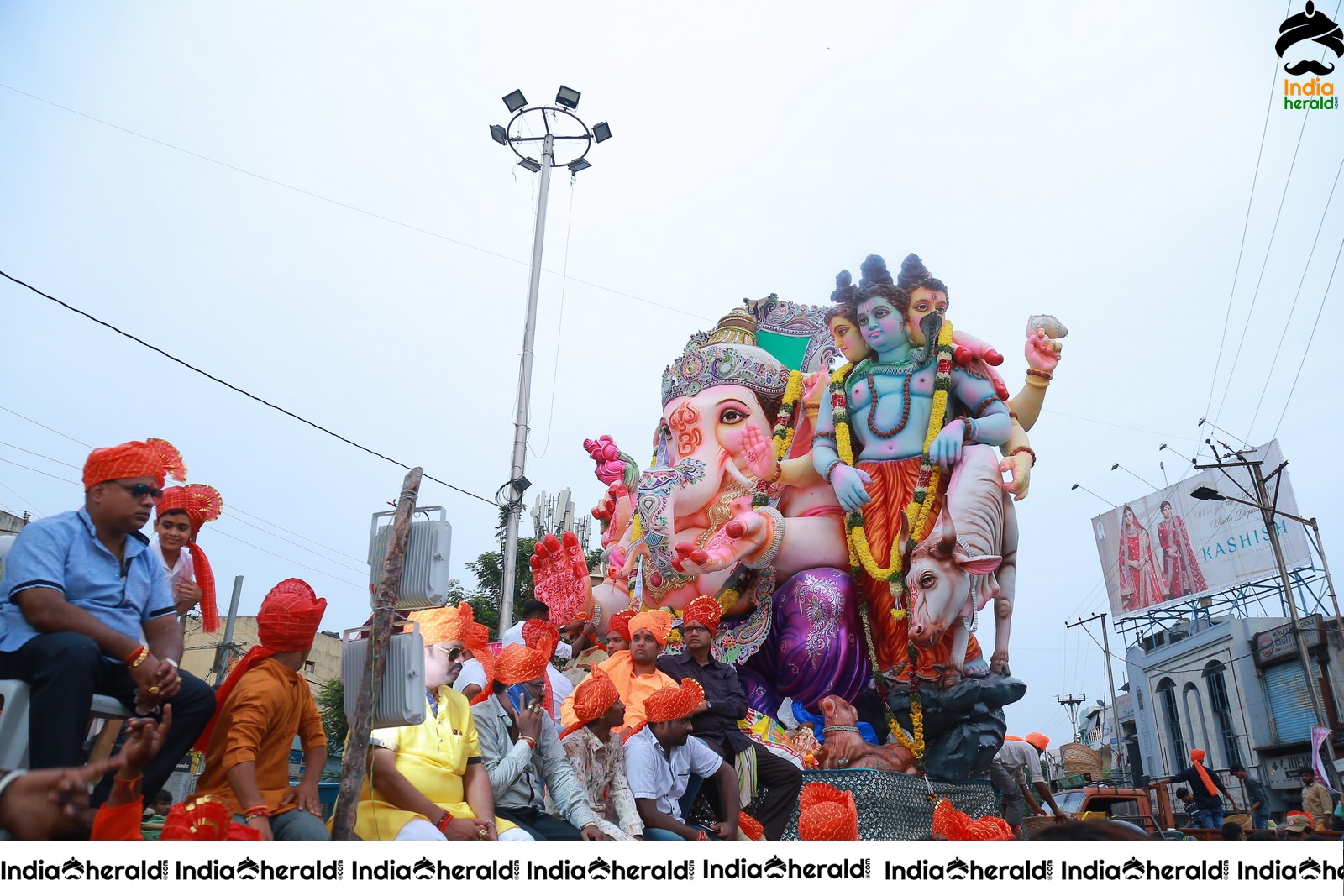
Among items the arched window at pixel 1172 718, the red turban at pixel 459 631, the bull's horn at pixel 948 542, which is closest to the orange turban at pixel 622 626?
the red turban at pixel 459 631

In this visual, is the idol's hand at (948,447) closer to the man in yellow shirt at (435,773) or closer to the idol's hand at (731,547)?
the idol's hand at (731,547)

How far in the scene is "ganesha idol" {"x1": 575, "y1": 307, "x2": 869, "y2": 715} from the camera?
758cm

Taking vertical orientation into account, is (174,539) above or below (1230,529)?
below

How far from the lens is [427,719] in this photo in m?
3.90

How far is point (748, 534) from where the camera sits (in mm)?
7773

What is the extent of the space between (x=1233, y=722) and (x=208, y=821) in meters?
24.9

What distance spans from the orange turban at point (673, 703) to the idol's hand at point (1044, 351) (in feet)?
15.6

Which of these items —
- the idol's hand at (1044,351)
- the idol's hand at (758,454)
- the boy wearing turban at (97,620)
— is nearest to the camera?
the boy wearing turban at (97,620)

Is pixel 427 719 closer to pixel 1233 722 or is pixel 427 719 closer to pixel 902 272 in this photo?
pixel 902 272

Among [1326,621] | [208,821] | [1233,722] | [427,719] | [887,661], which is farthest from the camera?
[1233,722]

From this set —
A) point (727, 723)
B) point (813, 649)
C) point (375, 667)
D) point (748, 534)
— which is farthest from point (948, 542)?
point (375, 667)

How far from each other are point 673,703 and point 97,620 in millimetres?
2410

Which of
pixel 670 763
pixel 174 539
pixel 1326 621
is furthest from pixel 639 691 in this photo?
pixel 1326 621

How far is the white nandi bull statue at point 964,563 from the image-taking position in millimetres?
6988
